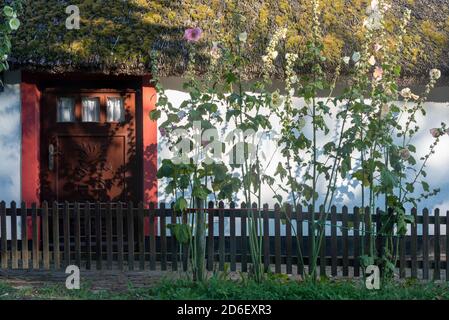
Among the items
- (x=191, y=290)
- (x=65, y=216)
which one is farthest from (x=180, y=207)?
(x=65, y=216)

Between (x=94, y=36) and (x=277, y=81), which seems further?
(x=277, y=81)

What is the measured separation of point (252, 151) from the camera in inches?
256

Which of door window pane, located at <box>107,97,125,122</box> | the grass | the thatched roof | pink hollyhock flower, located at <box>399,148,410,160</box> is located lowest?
the grass

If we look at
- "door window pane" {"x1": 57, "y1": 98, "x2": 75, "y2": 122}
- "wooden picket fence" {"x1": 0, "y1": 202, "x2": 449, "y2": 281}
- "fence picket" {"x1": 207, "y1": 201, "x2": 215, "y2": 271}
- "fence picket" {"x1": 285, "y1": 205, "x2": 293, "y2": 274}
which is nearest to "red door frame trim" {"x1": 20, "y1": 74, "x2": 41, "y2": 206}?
"door window pane" {"x1": 57, "y1": 98, "x2": 75, "y2": 122}

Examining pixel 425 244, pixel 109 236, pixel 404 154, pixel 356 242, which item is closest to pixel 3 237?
pixel 109 236

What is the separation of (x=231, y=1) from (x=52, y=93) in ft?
8.62

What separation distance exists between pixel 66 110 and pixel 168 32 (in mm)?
1723

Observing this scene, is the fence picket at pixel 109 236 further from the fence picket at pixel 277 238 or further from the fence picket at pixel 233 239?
the fence picket at pixel 277 238

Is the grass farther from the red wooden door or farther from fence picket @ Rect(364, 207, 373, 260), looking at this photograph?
the red wooden door

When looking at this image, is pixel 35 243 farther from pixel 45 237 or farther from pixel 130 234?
pixel 130 234

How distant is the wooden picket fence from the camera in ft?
24.1

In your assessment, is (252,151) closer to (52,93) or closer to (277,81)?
(277,81)

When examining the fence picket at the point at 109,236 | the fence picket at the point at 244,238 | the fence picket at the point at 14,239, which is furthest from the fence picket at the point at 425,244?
the fence picket at the point at 14,239
